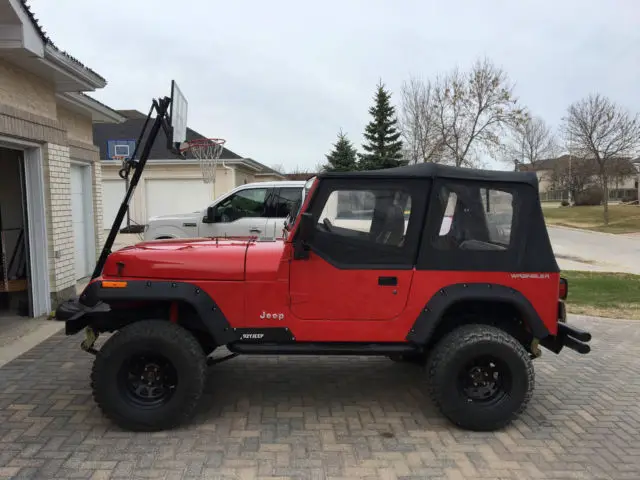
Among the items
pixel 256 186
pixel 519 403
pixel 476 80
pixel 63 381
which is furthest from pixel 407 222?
pixel 476 80

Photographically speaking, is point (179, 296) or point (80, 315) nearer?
point (179, 296)

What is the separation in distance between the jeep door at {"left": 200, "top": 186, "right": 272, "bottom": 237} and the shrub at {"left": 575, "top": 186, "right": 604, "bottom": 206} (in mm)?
53556

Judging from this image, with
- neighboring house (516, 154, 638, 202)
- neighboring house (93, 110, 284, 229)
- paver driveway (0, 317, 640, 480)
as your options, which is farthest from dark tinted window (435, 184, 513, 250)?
neighboring house (516, 154, 638, 202)

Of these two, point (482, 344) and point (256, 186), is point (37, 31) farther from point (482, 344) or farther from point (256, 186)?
point (482, 344)

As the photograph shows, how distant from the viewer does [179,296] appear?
3648 millimetres

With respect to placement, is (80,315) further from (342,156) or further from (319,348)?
(342,156)

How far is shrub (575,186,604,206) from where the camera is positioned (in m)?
53.3

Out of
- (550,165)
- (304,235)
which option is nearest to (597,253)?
(304,235)

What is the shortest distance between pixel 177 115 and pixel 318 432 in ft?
12.2

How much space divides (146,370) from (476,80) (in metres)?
29.4

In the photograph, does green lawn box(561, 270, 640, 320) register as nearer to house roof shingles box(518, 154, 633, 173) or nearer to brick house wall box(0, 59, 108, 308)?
brick house wall box(0, 59, 108, 308)

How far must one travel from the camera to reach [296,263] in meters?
3.67

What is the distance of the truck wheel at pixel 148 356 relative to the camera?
3.63 meters

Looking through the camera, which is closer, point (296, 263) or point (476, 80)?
point (296, 263)
